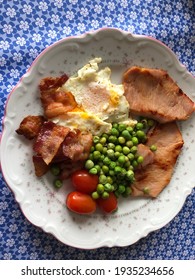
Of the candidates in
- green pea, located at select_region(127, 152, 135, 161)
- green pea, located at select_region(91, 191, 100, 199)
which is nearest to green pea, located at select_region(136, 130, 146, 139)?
green pea, located at select_region(127, 152, 135, 161)

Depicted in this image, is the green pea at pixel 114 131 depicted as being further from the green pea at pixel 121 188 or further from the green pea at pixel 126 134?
the green pea at pixel 121 188

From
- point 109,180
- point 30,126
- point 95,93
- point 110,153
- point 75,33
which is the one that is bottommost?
point 109,180

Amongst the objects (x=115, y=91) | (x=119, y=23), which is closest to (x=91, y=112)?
(x=115, y=91)

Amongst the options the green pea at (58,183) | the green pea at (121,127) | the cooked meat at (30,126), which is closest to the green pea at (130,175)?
the green pea at (121,127)

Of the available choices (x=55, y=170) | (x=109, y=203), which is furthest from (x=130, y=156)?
(x=55, y=170)

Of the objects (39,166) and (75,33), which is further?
(75,33)

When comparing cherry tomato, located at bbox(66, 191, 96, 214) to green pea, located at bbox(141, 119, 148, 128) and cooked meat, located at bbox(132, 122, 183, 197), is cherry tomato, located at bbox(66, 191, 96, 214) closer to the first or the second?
cooked meat, located at bbox(132, 122, 183, 197)

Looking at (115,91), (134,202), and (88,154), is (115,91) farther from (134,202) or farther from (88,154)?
(134,202)

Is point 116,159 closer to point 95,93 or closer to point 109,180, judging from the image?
point 109,180
